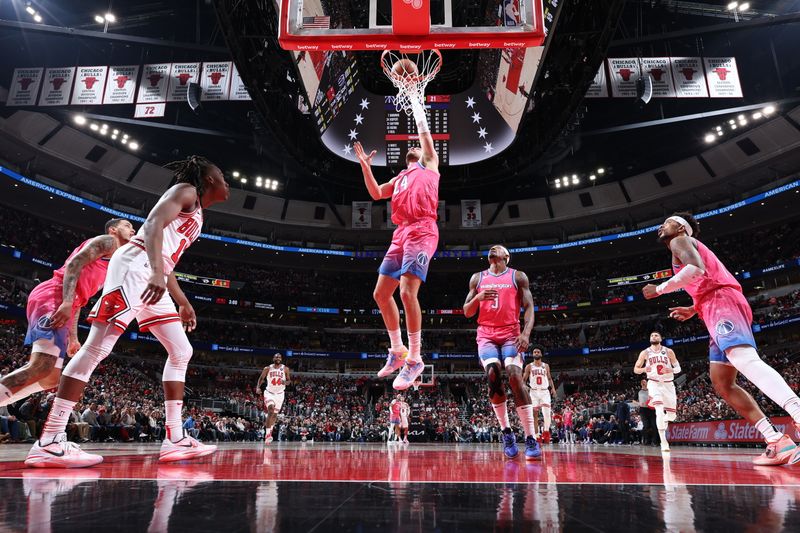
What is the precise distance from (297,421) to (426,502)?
22224mm

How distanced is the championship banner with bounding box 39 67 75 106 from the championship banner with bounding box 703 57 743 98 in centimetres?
2114

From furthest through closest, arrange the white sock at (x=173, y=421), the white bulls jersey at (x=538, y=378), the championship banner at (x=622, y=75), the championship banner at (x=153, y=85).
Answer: the championship banner at (x=153, y=85) < the championship banner at (x=622, y=75) < the white bulls jersey at (x=538, y=378) < the white sock at (x=173, y=421)

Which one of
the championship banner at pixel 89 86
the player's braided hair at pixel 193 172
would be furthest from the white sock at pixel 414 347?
the championship banner at pixel 89 86

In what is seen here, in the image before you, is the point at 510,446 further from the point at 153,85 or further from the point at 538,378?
the point at 153,85

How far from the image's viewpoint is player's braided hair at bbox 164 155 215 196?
3.92 m

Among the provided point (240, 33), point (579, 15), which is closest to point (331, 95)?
point (240, 33)

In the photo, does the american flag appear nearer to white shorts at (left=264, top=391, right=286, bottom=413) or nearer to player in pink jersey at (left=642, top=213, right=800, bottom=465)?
player in pink jersey at (left=642, top=213, right=800, bottom=465)

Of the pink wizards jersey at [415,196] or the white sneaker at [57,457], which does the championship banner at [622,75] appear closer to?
the pink wizards jersey at [415,196]

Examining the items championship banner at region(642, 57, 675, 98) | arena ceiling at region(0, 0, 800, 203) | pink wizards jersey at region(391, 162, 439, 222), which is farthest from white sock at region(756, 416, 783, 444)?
championship banner at region(642, 57, 675, 98)

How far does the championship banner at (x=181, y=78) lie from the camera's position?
17.0 metres

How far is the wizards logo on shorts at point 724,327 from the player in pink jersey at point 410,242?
269 cm

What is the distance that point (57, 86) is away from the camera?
Answer: 17.1m

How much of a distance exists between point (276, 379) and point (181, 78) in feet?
38.2

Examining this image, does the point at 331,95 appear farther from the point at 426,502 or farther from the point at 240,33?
the point at 426,502
